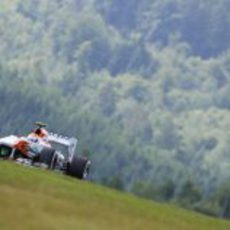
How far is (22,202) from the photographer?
62.2 feet

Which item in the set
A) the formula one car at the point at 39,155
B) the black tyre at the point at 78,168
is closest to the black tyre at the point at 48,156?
the formula one car at the point at 39,155

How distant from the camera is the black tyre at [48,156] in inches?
1503

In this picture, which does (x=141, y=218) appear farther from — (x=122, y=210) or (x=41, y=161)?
(x=41, y=161)

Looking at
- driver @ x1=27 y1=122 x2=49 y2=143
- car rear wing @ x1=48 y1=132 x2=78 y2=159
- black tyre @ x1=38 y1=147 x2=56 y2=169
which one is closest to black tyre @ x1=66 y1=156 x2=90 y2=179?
black tyre @ x1=38 y1=147 x2=56 y2=169

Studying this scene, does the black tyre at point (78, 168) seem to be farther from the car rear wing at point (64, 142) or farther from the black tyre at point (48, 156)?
the car rear wing at point (64, 142)

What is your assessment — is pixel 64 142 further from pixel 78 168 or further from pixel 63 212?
pixel 63 212

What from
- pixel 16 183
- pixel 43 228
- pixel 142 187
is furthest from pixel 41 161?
pixel 142 187

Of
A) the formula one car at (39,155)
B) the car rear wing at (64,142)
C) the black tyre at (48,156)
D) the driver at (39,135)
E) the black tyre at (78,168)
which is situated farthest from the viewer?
the car rear wing at (64,142)

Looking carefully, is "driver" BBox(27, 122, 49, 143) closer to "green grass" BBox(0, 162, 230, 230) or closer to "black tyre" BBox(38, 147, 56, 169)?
"black tyre" BBox(38, 147, 56, 169)

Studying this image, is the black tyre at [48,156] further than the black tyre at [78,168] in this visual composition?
No

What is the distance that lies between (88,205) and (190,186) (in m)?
55.1

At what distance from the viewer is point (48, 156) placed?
38.3m

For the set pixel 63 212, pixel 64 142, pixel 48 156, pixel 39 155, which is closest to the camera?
pixel 63 212

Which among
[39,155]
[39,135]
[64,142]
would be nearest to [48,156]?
[39,155]
